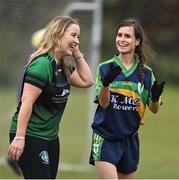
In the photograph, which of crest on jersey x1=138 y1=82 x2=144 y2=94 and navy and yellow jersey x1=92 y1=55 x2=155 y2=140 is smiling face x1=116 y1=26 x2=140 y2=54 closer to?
navy and yellow jersey x1=92 y1=55 x2=155 y2=140

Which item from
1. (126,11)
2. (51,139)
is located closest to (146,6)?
(51,139)

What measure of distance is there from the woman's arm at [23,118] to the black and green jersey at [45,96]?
59mm

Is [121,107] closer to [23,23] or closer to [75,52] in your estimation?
[75,52]

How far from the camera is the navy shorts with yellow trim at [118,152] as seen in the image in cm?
743

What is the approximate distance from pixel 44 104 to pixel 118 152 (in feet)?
3.47

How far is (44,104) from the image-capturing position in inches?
265

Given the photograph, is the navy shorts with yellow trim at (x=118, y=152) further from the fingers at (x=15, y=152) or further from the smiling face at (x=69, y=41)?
the fingers at (x=15, y=152)

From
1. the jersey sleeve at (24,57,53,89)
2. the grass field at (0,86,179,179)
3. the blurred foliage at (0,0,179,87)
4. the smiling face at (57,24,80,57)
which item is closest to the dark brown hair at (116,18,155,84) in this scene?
the smiling face at (57,24,80,57)

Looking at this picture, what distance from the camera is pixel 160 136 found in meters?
16.9

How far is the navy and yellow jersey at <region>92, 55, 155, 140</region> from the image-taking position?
7.41 metres

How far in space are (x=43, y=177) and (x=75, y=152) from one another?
22.8 ft

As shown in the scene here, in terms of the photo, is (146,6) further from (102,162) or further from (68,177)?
(102,162)

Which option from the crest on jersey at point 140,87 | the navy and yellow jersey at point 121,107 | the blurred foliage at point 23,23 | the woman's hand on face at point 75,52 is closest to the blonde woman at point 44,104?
the woman's hand on face at point 75,52

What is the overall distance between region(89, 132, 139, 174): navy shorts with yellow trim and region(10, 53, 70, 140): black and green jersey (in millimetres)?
760
